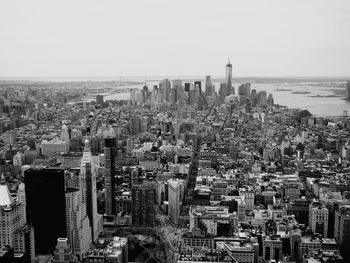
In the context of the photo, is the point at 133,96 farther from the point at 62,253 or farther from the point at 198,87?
the point at 62,253

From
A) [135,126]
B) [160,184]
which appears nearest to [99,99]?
[135,126]

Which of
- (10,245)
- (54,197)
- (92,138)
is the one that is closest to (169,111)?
(92,138)

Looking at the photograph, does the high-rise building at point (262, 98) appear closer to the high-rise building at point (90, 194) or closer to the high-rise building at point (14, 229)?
the high-rise building at point (90, 194)

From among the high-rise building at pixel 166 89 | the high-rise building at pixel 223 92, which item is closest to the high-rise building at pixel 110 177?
the high-rise building at pixel 166 89

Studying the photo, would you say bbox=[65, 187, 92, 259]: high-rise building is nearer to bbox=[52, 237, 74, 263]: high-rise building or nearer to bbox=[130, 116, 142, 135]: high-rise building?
bbox=[52, 237, 74, 263]: high-rise building

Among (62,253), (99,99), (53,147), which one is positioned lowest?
(62,253)

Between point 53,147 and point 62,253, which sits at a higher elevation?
point 53,147

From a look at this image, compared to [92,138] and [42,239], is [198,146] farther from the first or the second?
[42,239]
